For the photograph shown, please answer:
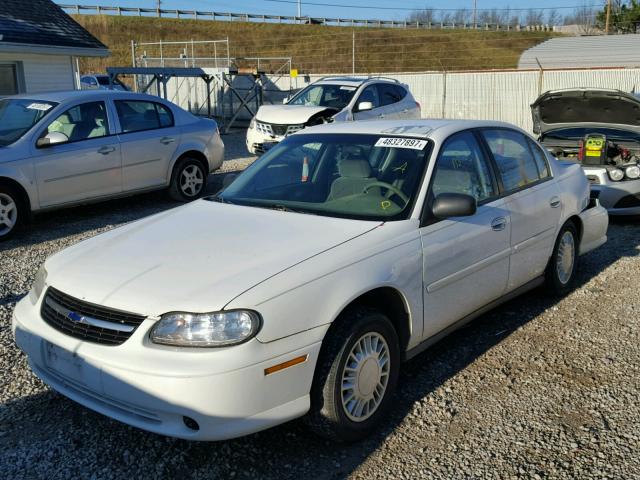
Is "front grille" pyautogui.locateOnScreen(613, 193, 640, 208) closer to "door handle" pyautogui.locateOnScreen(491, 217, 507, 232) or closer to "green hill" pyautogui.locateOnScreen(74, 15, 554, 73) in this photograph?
"door handle" pyautogui.locateOnScreen(491, 217, 507, 232)

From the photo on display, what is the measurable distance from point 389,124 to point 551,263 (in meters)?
1.85

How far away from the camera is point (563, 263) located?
5523mm

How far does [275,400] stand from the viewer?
9.66ft

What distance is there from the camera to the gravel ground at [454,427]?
10.5 ft

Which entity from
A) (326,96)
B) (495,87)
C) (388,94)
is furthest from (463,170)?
(495,87)

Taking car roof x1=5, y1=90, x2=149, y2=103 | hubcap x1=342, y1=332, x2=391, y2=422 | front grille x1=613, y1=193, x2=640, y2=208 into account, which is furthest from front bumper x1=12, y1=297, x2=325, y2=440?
front grille x1=613, y1=193, x2=640, y2=208

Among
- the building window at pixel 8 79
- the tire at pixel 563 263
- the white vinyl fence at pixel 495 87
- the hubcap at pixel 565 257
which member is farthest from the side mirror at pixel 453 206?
the white vinyl fence at pixel 495 87

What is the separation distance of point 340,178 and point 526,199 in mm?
1501

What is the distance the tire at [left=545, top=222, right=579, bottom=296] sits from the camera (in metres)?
5.34

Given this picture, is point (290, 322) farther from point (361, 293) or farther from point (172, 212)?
point (172, 212)

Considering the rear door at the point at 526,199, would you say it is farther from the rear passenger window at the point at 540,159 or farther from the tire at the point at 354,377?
the tire at the point at 354,377

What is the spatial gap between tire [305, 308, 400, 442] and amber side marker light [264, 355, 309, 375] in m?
0.16

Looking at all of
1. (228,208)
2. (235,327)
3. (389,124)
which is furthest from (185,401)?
(389,124)

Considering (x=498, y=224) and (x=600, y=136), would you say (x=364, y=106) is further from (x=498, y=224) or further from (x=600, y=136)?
(x=498, y=224)
